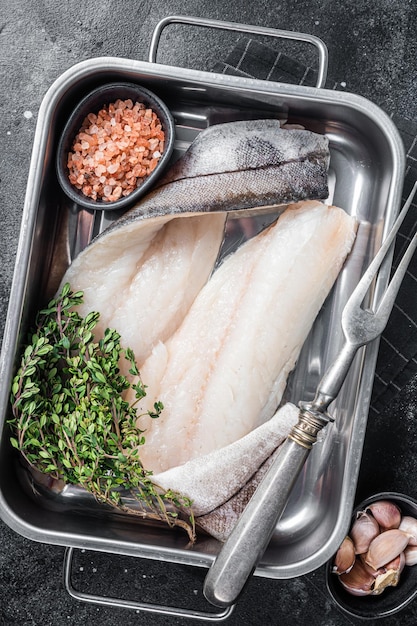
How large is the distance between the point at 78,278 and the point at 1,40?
749mm

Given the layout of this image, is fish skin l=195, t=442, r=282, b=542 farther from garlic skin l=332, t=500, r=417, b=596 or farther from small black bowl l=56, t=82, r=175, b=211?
small black bowl l=56, t=82, r=175, b=211

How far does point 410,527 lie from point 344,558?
0.60ft

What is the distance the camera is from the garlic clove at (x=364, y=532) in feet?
5.18

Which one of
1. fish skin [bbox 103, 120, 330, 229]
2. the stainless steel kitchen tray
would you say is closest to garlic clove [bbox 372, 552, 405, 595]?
the stainless steel kitchen tray

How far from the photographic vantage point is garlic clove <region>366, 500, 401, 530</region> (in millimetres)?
1583

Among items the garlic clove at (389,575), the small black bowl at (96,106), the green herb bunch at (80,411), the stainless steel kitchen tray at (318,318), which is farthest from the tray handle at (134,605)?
the small black bowl at (96,106)

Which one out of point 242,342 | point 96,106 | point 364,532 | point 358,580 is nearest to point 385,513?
point 364,532

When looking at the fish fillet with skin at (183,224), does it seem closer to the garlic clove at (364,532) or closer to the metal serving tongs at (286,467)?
the metal serving tongs at (286,467)

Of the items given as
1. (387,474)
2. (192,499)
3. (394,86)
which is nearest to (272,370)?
(192,499)

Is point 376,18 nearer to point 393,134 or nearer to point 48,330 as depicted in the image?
point 393,134

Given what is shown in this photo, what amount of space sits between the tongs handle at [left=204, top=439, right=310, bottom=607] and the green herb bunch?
0.51 feet

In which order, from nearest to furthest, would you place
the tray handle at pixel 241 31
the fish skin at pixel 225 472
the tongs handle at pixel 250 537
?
the tongs handle at pixel 250 537 → the fish skin at pixel 225 472 → the tray handle at pixel 241 31

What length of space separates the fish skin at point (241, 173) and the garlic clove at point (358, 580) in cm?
92

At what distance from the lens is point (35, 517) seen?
58.7 inches
